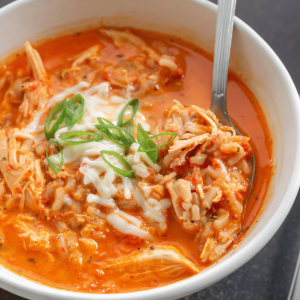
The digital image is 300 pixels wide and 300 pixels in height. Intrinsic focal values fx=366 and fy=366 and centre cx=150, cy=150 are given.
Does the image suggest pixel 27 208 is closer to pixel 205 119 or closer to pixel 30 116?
pixel 30 116

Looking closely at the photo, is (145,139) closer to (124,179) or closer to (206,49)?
(124,179)

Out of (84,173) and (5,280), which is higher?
(84,173)

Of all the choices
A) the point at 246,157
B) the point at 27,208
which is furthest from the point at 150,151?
the point at 27,208

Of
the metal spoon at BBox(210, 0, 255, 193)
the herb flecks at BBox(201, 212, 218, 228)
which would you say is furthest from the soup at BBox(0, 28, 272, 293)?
the metal spoon at BBox(210, 0, 255, 193)

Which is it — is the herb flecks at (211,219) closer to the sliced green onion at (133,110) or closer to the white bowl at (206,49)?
the white bowl at (206,49)

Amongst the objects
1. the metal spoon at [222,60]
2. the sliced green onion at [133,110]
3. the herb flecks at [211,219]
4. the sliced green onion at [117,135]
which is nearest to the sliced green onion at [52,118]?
the sliced green onion at [117,135]

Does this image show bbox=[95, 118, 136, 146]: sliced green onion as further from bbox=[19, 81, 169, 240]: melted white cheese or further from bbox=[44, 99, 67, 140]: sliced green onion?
bbox=[44, 99, 67, 140]: sliced green onion

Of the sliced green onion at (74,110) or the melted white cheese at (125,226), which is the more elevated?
the sliced green onion at (74,110)
